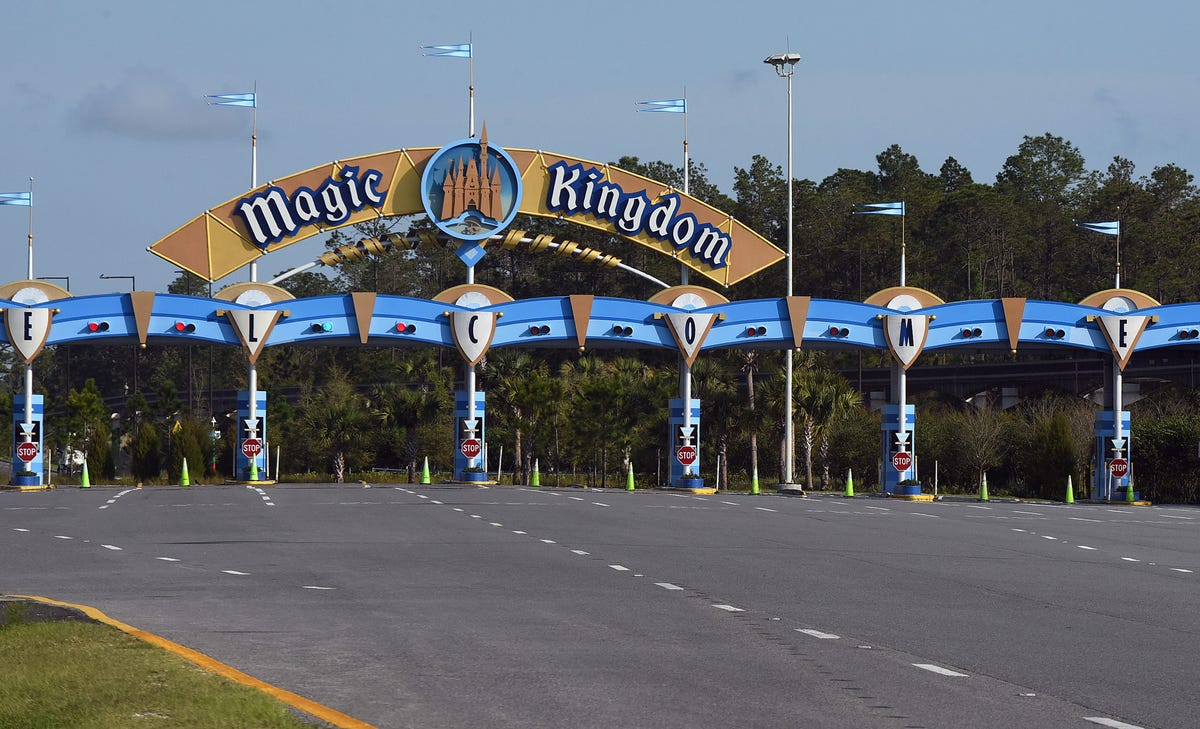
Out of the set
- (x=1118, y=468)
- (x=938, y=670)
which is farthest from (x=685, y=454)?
(x=938, y=670)

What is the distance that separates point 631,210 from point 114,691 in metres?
44.4

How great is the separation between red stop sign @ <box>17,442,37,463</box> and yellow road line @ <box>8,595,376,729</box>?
3522 centimetres

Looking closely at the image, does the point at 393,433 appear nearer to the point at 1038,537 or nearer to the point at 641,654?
the point at 1038,537

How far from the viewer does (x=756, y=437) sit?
77938 mm

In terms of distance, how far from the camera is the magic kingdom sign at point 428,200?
167 feet

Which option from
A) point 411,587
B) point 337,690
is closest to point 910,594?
point 411,587

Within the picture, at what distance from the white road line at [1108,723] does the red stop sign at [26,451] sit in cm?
4307

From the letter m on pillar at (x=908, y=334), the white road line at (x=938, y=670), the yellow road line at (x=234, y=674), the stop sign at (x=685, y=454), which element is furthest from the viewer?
the letter m on pillar at (x=908, y=334)

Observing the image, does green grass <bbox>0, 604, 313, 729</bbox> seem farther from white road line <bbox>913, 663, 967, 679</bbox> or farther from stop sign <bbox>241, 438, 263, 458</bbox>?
stop sign <bbox>241, 438, 263, 458</bbox>

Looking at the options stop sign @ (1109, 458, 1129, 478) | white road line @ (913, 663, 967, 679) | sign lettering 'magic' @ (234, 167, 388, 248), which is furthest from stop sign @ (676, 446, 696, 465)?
white road line @ (913, 663, 967, 679)

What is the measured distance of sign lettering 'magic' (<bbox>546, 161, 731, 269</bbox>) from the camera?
172 ft

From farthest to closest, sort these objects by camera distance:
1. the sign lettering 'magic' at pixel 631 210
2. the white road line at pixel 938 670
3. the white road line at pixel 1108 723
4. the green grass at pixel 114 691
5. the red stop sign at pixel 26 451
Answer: the sign lettering 'magic' at pixel 631 210 < the red stop sign at pixel 26 451 < the white road line at pixel 938 670 < the white road line at pixel 1108 723 < the green grass at pixel 114 691

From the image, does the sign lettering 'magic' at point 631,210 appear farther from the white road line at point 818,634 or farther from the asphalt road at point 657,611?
the white road line at point 818,634

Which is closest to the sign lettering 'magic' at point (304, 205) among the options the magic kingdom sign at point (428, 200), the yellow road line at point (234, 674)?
the magic kingdom sign at point (428, 200)
